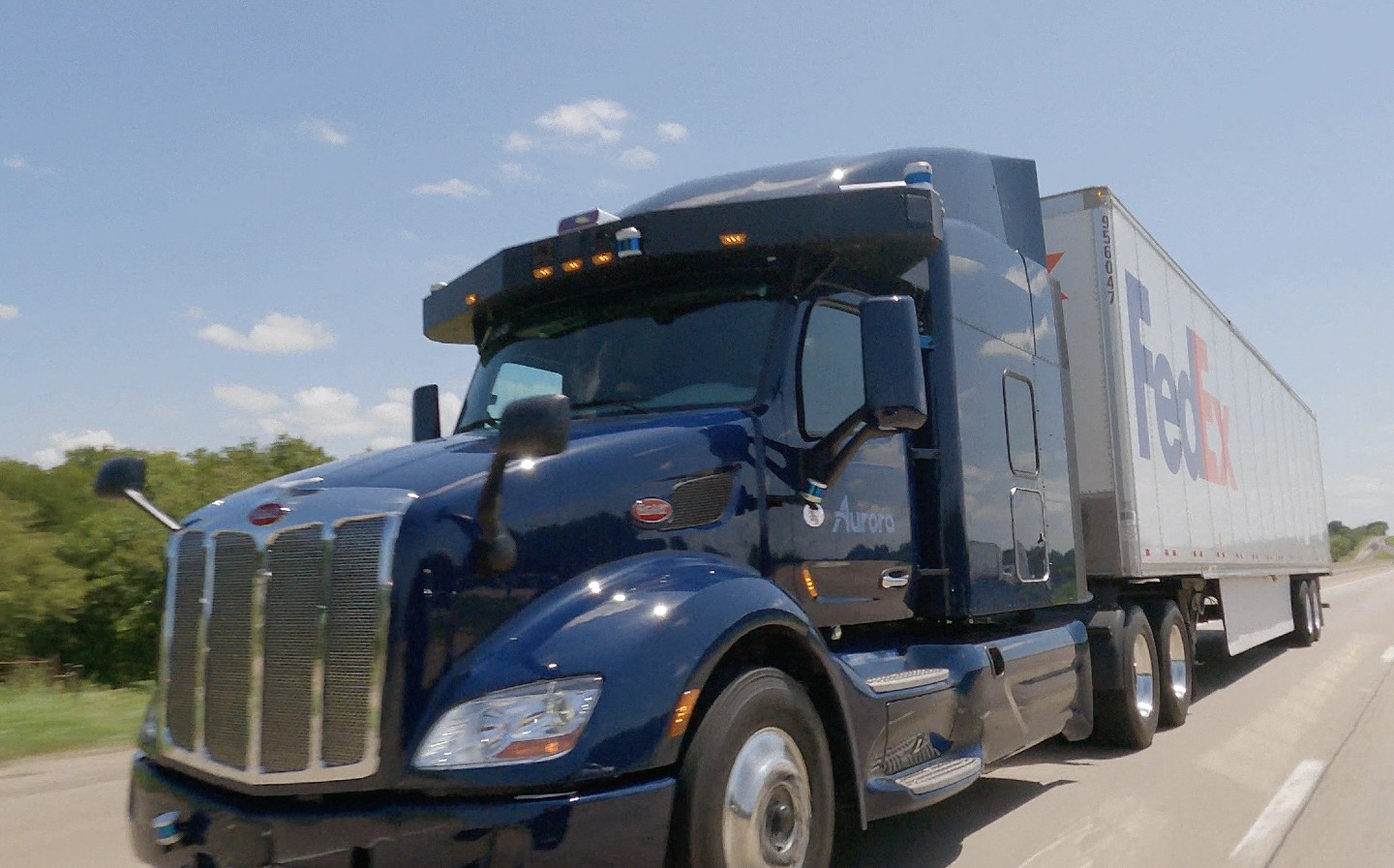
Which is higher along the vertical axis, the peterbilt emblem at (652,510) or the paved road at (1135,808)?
the peterbilt emblem at (652,510)

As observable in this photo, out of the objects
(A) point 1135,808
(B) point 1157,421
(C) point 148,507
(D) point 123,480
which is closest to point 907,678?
(A) point 1135,808

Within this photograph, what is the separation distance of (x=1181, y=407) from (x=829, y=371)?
6.42 metres

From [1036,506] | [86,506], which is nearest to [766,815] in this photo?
[1036,506]

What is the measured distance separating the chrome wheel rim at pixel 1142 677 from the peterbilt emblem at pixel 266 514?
640cm

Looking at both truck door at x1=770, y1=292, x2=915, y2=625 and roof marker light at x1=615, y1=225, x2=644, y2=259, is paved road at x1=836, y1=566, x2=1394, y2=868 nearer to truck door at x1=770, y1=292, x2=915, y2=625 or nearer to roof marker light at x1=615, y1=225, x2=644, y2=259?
truck door at x1=770, y1=292, x2=915, y2=625

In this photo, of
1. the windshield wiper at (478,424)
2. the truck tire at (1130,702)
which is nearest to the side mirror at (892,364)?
the windshield wiper at (478,424)

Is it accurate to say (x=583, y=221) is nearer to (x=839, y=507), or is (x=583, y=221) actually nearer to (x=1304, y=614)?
(x=839, y=507)

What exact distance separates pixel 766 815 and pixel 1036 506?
11.4 feet

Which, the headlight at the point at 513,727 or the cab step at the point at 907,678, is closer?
the headlight at the point at 513,727

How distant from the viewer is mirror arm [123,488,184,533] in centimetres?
416

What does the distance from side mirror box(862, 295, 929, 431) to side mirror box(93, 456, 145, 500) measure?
271 centimetres

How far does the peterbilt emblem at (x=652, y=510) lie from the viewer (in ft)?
13.2

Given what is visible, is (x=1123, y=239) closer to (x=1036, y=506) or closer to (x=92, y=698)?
(x=1036, y=506)

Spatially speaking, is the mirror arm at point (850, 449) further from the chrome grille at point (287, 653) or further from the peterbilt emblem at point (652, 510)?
the chrome grille at point (287, 653)
